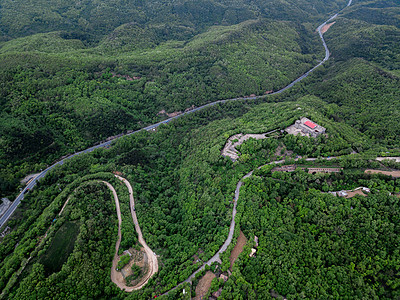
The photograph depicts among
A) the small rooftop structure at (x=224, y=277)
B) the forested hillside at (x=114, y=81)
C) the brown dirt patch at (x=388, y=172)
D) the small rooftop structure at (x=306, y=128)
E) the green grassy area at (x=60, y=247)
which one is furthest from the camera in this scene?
the forested hillside at (x=114, y=81)

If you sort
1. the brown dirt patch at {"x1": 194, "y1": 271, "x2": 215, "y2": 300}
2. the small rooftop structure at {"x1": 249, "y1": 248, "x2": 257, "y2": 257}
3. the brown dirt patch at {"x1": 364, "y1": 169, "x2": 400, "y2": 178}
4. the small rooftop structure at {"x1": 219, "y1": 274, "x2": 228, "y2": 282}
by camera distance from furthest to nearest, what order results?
the brown dirt patch at {"x1": 364, "y1": 169, "x2": 400, "y2": 178}
the small rooftop structure at {"x1": 249, "y1": 248, "x2": 257, "y2": 257}
the small rooftop structure at {"x1": 219, "y1": 274, "x2": 228, "y2": 282}
the brown dirt patch at {"x1": 194, "y1": 271, "x2": 215, "y2": 300}

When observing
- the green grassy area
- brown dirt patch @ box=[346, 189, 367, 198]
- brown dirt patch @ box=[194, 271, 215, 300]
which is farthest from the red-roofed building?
the green grassy area

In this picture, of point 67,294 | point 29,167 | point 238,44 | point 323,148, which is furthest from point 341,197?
point 238,44

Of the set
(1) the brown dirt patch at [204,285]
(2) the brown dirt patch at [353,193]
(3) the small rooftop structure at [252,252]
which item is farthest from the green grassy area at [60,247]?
(2) the brown dirt patch at [353,193]

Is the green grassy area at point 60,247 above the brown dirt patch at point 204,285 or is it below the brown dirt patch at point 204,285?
above

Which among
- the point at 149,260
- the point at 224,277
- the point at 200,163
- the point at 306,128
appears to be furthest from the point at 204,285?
the point at 306,128

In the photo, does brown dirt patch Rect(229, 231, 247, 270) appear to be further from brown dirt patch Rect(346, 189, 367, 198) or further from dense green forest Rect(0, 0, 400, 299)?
brown dirt patch Rect(346, 189, 367, 198)

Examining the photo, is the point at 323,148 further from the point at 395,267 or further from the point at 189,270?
the point at 189,270

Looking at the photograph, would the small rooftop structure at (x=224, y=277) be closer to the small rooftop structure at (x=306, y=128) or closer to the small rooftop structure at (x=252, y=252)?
the small rooftop structure at (x=252, y=252)
